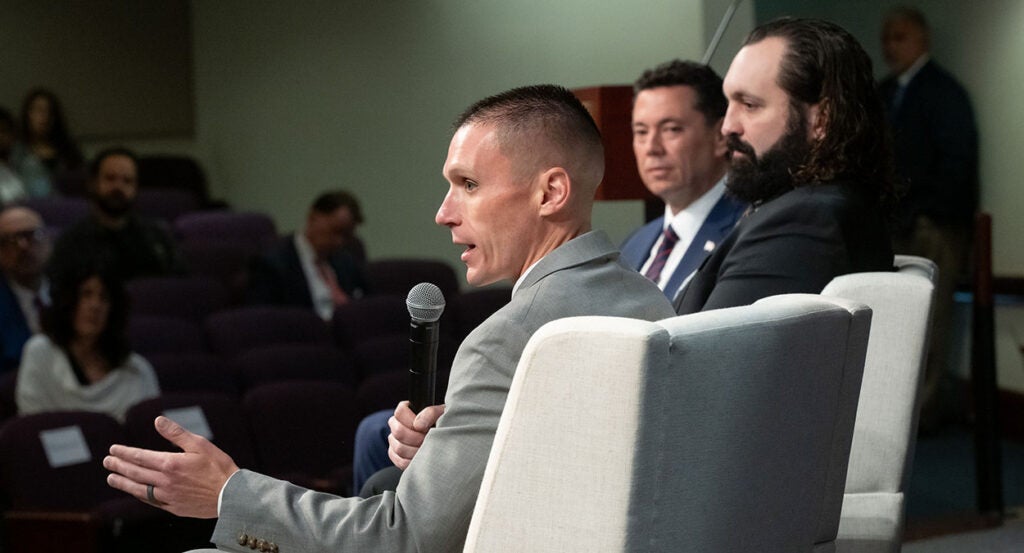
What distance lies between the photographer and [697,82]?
2.90 m

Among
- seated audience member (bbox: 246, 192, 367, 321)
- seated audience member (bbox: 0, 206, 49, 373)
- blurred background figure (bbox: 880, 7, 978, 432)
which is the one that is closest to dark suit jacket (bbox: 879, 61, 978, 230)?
blurred background figure (bbox: 880, 7, 978, 432)

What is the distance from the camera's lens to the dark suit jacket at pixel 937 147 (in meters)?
4.62

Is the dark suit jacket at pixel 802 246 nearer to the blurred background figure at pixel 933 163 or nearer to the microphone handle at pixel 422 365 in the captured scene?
the microphone handle at pixel 422 365

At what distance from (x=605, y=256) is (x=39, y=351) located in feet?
9.69

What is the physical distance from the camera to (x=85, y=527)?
333cm

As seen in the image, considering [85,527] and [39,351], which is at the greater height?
[39,351]

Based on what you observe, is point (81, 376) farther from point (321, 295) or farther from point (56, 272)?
point (321, 295)

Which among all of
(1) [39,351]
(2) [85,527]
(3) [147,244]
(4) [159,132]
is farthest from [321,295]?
(4) [159,132]

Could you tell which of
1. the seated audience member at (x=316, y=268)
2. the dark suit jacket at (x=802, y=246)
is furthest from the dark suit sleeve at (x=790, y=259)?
the seated audience member at (x=316, y=268)

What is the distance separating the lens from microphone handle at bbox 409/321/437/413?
4.92 ft

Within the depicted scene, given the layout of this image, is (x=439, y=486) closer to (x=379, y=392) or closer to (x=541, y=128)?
(x=541, y=128)

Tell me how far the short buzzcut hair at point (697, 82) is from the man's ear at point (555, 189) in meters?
1.49

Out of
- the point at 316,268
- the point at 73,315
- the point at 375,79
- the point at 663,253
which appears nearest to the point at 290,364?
the point at 73,315

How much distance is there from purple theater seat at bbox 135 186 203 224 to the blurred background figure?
402 cm
